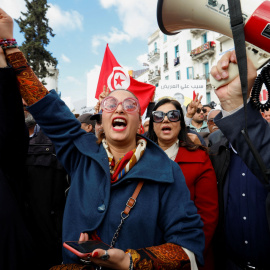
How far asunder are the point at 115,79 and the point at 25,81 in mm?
4800

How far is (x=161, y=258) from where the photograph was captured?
1.42 m

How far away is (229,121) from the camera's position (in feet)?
4.84

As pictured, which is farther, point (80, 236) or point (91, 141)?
point (91, 141)

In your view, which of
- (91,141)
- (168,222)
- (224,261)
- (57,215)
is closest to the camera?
(168,222)

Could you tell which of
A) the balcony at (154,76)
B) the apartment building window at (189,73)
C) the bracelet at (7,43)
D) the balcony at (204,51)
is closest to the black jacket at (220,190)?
the bracelet at (7,43)

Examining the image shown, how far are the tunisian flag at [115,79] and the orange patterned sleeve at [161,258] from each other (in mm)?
5071

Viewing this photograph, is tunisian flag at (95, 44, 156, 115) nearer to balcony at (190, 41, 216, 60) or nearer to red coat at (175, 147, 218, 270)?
red coat at (175, 147, 218, 270)

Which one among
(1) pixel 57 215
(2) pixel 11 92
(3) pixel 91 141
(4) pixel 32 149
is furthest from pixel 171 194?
(4) pixel 32 149

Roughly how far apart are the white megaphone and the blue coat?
67 centimetres

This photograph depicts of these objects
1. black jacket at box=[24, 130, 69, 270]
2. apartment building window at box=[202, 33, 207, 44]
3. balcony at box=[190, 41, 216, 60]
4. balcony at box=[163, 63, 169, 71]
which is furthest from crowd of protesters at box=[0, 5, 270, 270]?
balcony at box=[163, 63, 169, 71]

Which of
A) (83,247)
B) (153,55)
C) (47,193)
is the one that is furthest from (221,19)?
Answer: (153,55)

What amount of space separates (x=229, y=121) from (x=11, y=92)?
127cm

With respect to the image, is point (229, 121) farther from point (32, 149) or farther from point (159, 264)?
point (32, 149)

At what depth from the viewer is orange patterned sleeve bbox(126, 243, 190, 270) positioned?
138 centimetres
